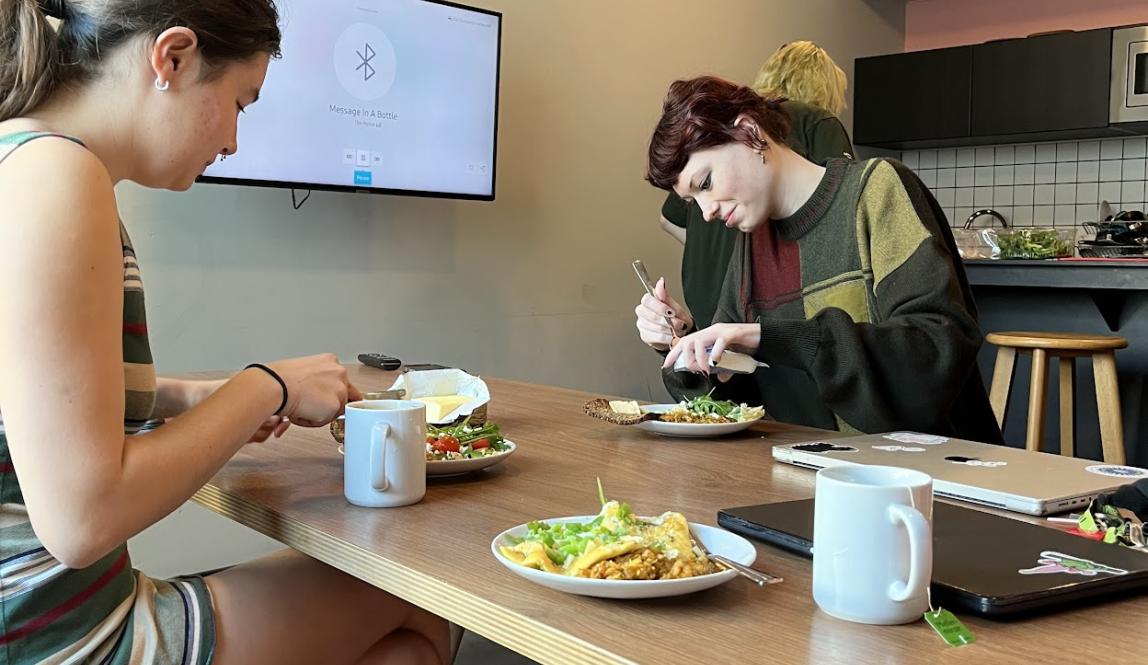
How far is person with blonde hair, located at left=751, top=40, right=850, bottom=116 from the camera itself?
2971 mm

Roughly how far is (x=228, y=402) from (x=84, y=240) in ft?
0.69

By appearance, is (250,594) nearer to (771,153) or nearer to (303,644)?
(303,644)

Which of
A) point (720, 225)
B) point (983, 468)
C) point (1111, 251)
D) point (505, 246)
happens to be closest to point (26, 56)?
point (983, 468)

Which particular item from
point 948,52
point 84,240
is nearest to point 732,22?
point 948,52

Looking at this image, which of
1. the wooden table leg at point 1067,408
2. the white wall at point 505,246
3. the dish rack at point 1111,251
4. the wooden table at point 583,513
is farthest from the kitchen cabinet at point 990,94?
the wooden table at point 583,513

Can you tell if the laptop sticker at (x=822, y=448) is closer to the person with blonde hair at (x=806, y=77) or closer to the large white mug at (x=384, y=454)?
the large white mug at (x=384, y=454)

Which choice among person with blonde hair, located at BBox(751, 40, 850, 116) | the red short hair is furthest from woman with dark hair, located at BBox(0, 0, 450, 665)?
person with blonde hair, located at BBox(751, 40, 850, 116)

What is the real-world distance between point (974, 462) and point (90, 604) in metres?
0.89

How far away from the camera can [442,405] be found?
1301 mm

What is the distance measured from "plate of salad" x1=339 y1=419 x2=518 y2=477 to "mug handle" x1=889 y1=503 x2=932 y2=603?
0.54 meters

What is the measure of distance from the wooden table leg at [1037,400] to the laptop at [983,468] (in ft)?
6.78

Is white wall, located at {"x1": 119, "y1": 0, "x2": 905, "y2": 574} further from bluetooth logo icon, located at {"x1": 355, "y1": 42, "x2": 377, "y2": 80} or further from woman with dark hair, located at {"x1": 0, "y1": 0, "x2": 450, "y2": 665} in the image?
woman with dark hair, located at {"x1": 0, "y1": 0, "x2": 450, "y2": 665}

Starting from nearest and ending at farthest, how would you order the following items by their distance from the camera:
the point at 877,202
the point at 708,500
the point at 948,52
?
the point at 708,500, the point at 877,202, the point at 948,52

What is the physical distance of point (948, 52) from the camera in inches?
175
